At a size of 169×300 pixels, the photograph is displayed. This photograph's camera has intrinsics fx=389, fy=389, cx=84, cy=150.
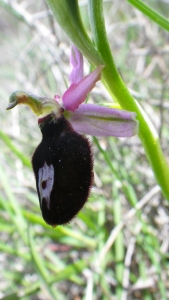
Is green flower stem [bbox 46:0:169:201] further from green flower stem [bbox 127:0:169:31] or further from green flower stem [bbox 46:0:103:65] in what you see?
green flower stem [bbox 127:0:169:31]

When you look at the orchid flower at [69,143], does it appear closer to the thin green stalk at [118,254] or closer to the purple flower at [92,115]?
the purple flower at [92,115]

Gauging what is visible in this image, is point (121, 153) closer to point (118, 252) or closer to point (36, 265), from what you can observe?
point (118, 252)

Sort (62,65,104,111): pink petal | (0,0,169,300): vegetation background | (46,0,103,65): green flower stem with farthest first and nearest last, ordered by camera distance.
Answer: (0,0,169,300): vegetation background → (62,65,104,111): pink petal → (46,0,103,65): green flower stem

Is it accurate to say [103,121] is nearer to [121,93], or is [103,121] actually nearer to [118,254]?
[121,93]

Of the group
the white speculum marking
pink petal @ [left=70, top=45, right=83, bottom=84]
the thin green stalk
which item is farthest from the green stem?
the thin green stalk

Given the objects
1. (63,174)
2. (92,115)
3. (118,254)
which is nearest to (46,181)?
(63,174)

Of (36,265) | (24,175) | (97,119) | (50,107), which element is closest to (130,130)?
(97,119)
